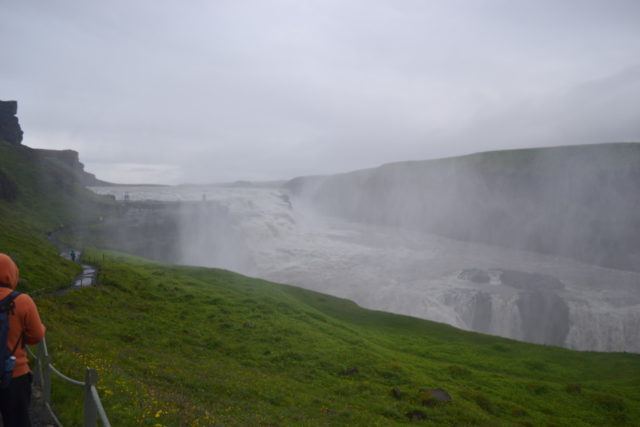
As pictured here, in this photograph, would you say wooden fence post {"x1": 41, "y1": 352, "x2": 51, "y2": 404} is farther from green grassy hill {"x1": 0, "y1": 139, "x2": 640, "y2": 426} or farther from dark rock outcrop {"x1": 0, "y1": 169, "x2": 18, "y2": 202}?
dark rock outcrop {"x1": 0, "y1": 169, "x2": 18, "y2": 202}

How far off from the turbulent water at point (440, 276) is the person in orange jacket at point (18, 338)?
55.6m

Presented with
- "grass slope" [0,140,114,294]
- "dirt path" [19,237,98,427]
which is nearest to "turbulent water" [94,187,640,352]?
"grass slope" [0,140,114,294]

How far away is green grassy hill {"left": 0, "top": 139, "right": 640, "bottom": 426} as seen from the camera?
14109 millimetres

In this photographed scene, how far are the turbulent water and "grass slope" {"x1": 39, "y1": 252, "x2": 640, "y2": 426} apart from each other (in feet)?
53.5

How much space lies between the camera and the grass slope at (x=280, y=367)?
45.9 feet

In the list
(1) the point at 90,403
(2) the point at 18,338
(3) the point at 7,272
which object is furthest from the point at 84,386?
(3) the point at 7,272

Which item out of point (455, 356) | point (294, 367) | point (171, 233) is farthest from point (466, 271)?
point (171, 233)

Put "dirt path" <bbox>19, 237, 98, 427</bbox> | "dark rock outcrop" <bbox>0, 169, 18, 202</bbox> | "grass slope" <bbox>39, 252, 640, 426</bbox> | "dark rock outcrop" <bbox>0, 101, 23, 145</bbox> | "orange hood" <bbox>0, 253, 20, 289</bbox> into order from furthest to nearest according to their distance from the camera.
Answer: "dark rock outcrop" <bbox>0, 101, 23, 145</bbox> < "dark rock outcrop" <bbox>0, 169, 18, 202</bbox> < "grass slope" <bbox>39, 252, 640, 426</bbox> < "dirt path" <bbox>19, 237, 98, 427</bbox> < "orange hood" <bbox>0, 253, 20, 289</bbox>

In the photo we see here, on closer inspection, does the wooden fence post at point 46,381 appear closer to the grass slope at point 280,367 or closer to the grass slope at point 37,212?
the grass slope at point 280,367

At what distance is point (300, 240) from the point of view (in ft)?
360

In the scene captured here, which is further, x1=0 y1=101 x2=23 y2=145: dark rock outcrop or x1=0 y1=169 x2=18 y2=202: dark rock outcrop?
x1=0 y1=101 x2=23 y2=145: dark rock outcrop

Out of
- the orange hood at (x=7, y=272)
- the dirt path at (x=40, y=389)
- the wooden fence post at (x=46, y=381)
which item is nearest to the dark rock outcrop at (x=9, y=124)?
the dirt path at (x=40, y=389)

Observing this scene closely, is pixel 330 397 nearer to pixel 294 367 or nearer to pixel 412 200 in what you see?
pixel 294 367

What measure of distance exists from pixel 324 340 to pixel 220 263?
6599cm
